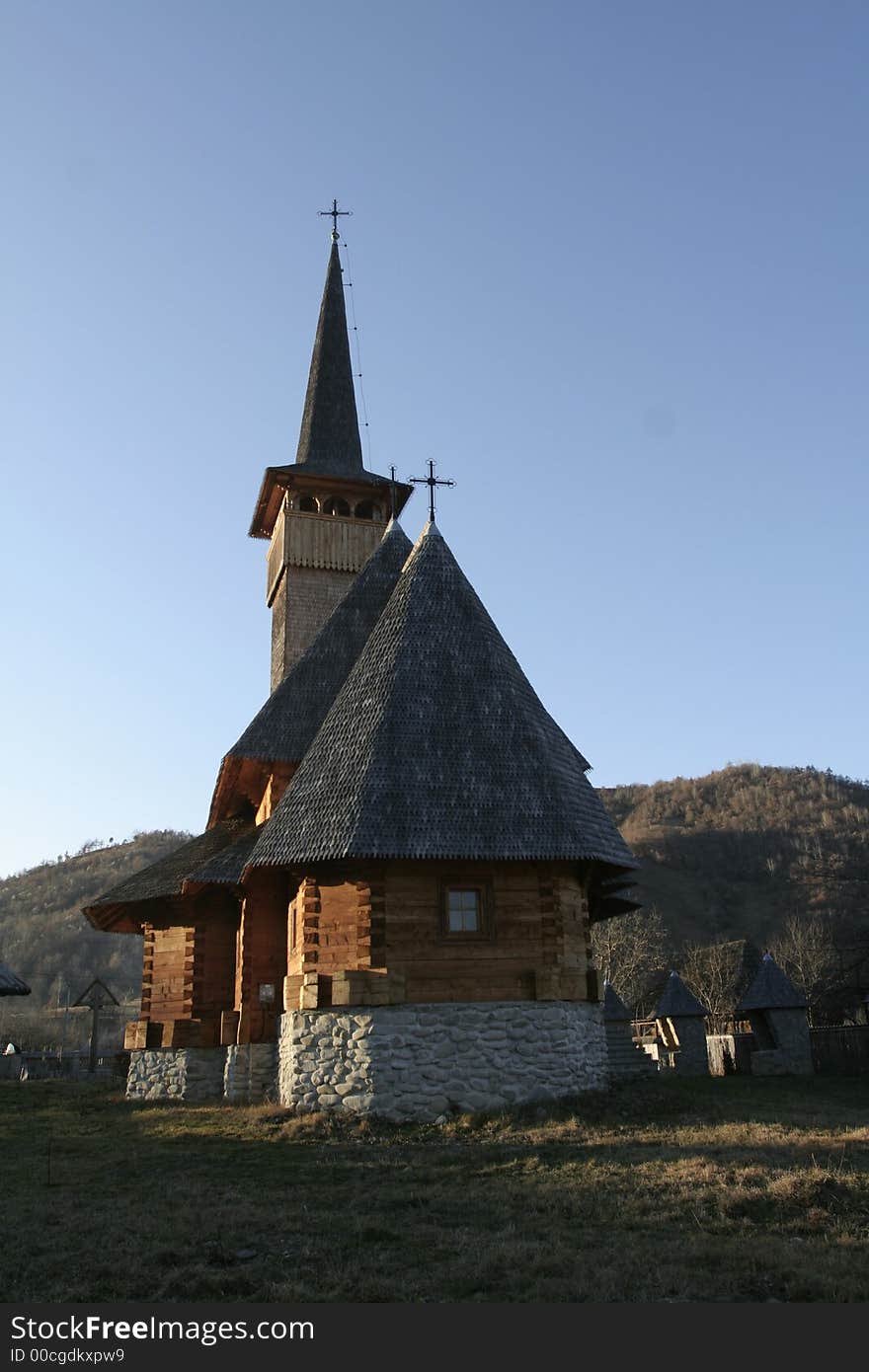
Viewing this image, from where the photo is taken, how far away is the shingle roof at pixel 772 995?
81.6ft

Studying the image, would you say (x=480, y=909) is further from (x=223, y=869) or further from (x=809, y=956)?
(x=809, y=956)

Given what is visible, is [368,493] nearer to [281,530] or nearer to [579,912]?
[281,530]

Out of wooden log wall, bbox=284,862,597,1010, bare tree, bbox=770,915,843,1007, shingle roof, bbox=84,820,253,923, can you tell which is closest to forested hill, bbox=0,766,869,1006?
bare tree, bbox=770,915,843,1007

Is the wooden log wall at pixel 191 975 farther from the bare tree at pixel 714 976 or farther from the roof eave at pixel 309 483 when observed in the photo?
the bare tree at pixel 714 976

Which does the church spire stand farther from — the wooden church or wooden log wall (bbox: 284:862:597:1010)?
wooden log wall (bbox: 284:862:597:1010)

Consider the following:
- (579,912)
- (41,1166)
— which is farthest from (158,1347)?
(579,912)

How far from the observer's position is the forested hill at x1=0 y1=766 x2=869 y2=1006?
3322 inches

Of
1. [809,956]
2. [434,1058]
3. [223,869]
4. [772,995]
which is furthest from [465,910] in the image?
[809,956]

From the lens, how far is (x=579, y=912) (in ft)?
54.5

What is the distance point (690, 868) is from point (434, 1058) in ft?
276

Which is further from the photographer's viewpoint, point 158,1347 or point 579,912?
point 579,912

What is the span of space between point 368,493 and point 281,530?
2.99m

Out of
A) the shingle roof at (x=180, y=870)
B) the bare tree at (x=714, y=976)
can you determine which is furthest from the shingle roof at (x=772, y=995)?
the bare tree at (x=714, y=976)

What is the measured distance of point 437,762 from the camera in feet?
52.9
